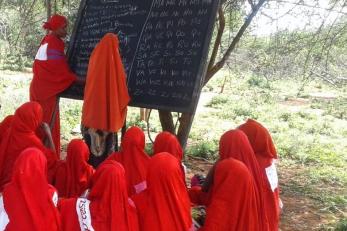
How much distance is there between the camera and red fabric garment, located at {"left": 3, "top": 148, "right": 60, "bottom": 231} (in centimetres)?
259

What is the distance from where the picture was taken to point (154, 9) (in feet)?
15.2

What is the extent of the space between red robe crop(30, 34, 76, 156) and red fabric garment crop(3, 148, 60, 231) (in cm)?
242

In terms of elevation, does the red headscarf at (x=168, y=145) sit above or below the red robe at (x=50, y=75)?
below

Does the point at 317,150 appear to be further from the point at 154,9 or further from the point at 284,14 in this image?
the point at 154,9

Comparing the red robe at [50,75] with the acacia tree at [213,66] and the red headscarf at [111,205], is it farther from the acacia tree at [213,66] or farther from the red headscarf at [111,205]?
the red headscarf at [111,205]

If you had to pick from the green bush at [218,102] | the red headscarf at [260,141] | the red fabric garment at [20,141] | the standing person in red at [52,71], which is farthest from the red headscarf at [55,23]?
the green bush at [218,102]

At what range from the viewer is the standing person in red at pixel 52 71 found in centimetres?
506

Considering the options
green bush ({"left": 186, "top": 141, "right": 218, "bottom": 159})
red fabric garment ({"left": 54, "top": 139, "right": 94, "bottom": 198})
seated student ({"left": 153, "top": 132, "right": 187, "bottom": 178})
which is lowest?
green bush ({"left": 186, "top": 141, "right": 218, "bottom": 159})

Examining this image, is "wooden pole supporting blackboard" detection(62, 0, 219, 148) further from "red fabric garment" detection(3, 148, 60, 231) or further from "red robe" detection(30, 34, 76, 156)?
"red fabric garment" detection(3, 148, 60, 231)

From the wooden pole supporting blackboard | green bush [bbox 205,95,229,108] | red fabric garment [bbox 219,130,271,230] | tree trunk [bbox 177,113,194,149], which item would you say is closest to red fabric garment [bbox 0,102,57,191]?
the wooden pole supporting blackboard

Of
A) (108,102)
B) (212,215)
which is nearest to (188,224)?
(212,215)

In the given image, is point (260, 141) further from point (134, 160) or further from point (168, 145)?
point (134, 160)

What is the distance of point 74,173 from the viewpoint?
3875mm

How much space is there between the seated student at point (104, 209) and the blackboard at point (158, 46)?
1320 millimetres
